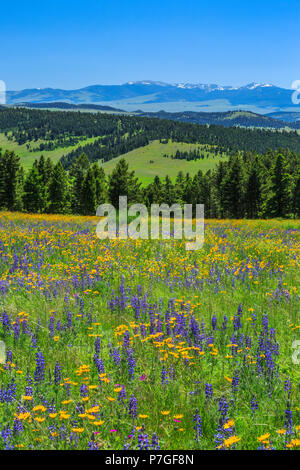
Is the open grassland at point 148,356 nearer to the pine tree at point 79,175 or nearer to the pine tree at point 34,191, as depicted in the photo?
the pine tree at point 34,191

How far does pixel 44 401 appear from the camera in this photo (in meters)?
3.80

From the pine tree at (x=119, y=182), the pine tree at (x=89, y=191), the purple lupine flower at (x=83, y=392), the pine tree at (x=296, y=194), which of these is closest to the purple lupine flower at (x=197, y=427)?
the purple lupine flower at (x=83, y=392)

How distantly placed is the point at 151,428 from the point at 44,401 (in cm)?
116

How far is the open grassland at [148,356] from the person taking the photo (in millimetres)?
3512

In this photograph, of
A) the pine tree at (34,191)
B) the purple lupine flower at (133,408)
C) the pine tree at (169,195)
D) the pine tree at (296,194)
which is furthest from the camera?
the pine tree at (169,195)

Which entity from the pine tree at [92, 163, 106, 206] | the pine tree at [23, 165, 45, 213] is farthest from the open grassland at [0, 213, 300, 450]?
the pine tree at [92, 163, 106, 206]

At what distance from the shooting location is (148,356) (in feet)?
16.6

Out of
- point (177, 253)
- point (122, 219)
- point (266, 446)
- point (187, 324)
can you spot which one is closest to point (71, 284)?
point (187, 324)

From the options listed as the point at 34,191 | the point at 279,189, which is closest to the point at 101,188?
the point at 34,191

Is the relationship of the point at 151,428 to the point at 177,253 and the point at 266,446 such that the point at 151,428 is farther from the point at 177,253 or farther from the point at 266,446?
the point at 177,253

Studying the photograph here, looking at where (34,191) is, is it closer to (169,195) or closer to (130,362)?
(169,195)

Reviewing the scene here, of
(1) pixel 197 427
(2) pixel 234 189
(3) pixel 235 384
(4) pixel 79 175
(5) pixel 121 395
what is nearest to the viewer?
(1) pixel 197 427
